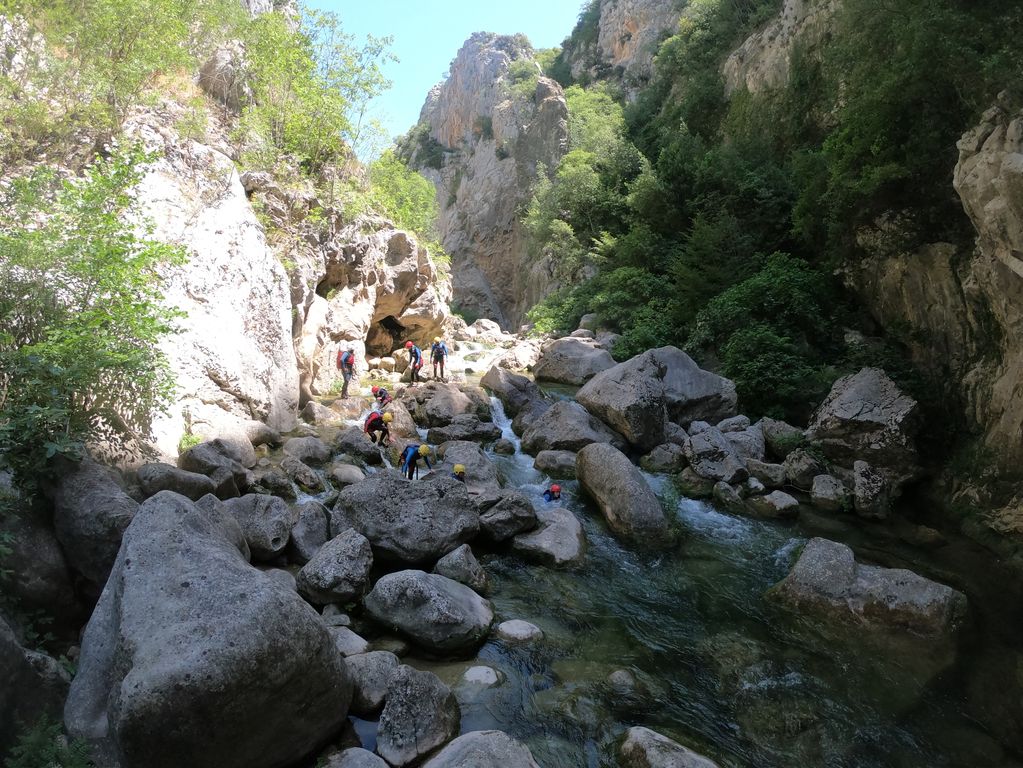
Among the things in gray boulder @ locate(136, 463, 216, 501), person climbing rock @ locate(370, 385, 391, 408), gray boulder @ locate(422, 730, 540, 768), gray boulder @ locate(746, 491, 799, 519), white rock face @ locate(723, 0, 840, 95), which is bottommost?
gray boulder @ locate(136, 463, 216, 501)

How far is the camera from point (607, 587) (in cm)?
902

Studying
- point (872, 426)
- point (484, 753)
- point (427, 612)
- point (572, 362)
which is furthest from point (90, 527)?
point (572, 362)

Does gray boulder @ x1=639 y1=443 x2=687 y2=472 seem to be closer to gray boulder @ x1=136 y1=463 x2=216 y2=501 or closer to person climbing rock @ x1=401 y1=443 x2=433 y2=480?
person climbing rock @ x1=401 y1=443 x2=433 y2=480

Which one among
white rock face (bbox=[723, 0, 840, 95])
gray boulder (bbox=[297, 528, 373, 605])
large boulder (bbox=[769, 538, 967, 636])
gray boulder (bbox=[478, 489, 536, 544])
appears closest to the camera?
gray boulder (bbox=[297, 528, 373, 605])

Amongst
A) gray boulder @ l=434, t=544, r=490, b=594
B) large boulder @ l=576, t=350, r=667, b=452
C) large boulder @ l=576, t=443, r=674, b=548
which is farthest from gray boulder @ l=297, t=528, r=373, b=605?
large boulder @ l=576, t=350, r=667, b=452

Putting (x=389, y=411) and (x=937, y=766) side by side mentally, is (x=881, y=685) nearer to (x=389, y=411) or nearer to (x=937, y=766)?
(x=937, y=766)

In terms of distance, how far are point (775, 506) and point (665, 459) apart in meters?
2.74

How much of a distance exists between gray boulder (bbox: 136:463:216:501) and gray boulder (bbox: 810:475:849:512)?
12.1 m

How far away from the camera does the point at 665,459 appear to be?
13.8 meters

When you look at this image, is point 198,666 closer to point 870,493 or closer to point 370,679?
point 370,679

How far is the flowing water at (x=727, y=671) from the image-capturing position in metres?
6.12

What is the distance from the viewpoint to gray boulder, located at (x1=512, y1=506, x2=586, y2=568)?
9.55 m

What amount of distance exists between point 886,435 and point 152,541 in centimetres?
1382

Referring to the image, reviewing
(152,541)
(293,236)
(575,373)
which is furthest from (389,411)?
(152,541)
